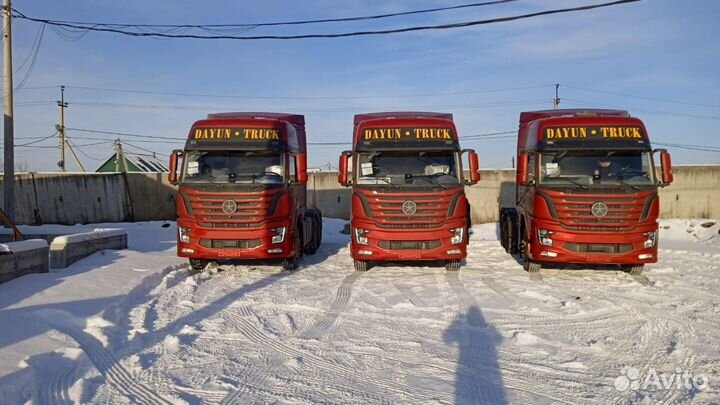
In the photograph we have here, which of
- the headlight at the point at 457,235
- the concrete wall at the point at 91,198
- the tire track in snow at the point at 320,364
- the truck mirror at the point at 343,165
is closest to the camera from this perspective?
the tire track in snow at the point at 320,364

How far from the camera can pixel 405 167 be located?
32.6 ft

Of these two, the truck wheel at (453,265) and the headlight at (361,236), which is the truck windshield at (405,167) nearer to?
the headlight at (361,236)

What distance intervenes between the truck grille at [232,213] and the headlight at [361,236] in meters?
1.71

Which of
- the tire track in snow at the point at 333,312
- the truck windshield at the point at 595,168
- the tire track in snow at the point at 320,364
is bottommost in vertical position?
the tire track in snow at the point at 333,312

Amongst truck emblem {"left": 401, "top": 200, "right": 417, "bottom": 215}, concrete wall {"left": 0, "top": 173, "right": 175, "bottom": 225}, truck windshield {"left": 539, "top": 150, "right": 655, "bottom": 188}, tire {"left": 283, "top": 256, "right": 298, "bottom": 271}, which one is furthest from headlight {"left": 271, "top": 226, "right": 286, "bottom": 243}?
concrete wall {"left": 0, "top": 173, "right": 175, "bottom": 225}

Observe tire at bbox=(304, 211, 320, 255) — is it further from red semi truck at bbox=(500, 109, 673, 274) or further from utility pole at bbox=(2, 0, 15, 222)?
utility pole at bbox=(2, 0, 15, 222)

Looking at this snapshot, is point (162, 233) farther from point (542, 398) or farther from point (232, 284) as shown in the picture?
point (542, 398)

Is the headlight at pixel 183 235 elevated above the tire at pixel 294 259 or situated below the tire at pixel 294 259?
above

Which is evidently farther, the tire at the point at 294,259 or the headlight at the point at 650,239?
the tire at the point at 294,259

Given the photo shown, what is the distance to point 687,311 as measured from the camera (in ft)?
23.7

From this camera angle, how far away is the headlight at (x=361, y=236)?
9797 mm

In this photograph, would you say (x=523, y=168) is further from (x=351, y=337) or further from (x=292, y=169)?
(x=351, y=337)

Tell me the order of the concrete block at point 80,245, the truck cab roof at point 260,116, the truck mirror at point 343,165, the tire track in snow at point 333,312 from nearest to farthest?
1. the tire track in snow at point 333,312
2. the concrete block at point 80,245
3. the truck mirror at point 343,165
4. the truck cab roof at point 260,116

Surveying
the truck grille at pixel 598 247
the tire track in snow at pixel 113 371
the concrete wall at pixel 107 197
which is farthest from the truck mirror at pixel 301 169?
the concrete wall at pixel 107 197
